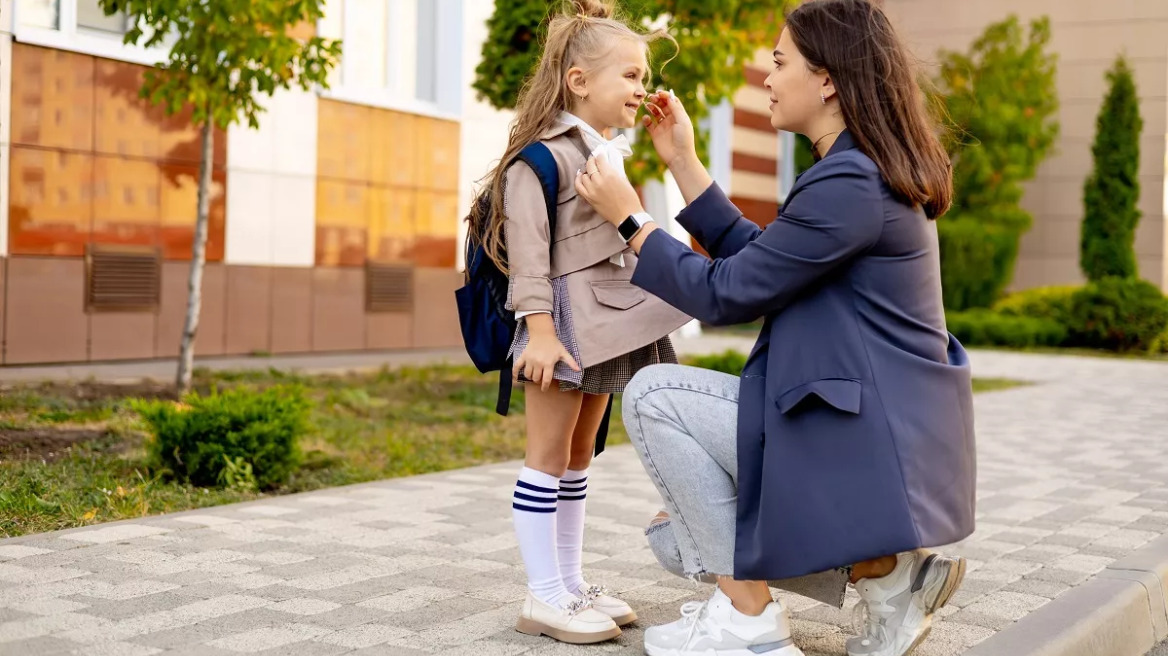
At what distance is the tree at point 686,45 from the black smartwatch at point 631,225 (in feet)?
19.7

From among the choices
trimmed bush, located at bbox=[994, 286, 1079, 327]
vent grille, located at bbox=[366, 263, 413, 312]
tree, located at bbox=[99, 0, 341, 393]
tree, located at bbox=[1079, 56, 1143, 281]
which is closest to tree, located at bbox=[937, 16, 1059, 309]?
trimmed bush, located at bbox=[994, 286, 1079, 327]

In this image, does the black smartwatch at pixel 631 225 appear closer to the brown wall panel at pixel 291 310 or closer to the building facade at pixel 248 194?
the building facade at pixel 248 194

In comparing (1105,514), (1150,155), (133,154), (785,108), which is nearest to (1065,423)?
(1105,514)

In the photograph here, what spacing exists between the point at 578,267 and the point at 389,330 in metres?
10.4

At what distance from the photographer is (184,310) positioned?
11117 mm

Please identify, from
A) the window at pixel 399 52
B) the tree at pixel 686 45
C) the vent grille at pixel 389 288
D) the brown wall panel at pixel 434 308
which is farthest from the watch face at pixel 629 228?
the brown wall panel at pixel 434 308

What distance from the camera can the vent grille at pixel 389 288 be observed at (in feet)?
43.2

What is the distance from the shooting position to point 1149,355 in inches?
752

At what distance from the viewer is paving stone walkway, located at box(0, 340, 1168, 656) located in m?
3.21

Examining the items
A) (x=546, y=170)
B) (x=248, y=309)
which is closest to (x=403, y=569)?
(x=546, y=170)

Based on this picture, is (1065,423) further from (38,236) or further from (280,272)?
(38,236)

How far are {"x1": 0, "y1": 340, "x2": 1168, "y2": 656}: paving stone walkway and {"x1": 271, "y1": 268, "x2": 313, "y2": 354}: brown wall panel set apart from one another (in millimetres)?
6312

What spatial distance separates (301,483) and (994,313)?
1779cm

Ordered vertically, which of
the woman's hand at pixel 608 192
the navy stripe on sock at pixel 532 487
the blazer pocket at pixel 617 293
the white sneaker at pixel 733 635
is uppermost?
the woman's hand at pixel 608 192
